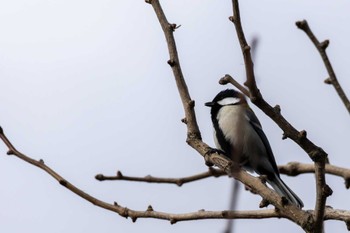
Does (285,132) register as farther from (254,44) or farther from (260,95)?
(254,44)

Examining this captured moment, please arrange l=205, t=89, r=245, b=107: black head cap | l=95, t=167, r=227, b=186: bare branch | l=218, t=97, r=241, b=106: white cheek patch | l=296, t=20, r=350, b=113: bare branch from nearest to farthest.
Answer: l=296, t=20, r=350, b=113: bare branch < l=95, t=167, r=227, b=186: bare branch < l=218, t=97, r=241, b=106: white cheek patch < l=205, t=89, r=245, b=107: black head cap

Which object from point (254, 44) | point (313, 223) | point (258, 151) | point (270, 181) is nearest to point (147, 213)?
point (313, 223)

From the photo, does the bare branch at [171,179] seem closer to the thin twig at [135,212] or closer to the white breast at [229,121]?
the thin twig at [135,212]

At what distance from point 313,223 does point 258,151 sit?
3003 millimetres

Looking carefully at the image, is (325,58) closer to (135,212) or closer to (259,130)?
(135,212)

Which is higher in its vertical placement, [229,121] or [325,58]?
[229,121]

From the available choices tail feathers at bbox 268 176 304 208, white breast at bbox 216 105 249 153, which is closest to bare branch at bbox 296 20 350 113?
tail feathers at bbox 268 176 304 208

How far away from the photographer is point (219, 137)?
198 inches

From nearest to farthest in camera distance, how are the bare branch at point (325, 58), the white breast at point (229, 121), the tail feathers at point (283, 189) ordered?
the bare branch at point (325, 58) → the tail feathers at point (283, 189) → the white breast at point (229, 121)

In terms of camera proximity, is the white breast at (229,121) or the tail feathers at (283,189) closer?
the tail feathers at (283,189)

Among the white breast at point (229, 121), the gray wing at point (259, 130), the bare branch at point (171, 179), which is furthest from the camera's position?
the gray wing at point (259, 130)

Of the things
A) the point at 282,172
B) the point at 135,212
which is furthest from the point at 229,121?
the point at 135,212

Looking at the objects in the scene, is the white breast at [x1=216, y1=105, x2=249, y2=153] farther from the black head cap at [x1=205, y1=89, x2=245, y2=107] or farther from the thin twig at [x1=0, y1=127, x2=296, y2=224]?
the thin twig at [x1=0, y1=127, x2=296, y2=224]

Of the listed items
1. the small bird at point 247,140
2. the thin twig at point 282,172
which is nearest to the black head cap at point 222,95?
the small bird at point 247,140
